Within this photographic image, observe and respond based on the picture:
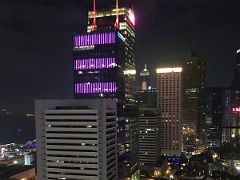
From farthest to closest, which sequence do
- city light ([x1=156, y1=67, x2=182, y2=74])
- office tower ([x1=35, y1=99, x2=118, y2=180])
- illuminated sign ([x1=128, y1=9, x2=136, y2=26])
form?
city light ([x1=156, y1=67, x2=182, y2=74])
illuminated sign ([x1=128, y1=9, x2=136, y2=26])
office tower ([x1=35, y1=99, x2=118, y2=180])

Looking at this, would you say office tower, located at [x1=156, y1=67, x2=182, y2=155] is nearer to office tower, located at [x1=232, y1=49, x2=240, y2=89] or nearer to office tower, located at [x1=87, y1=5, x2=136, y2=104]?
office tower, located at [x1=232, y1=49, x2=240, y2=89]

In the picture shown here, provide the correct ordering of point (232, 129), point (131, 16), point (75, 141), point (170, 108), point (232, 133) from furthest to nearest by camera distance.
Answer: point (170, 108) < point (232, 129) < point (232, 133) < point (131, 16) < point (75, 141)

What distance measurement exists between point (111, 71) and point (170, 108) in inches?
3248

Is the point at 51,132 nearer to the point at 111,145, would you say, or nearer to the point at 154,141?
the point at 111,145

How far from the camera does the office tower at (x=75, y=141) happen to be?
58844 millimetres

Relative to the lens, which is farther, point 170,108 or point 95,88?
point 170,108

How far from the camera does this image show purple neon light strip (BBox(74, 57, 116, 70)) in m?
95.2

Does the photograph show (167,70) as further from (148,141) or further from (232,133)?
(148,141)

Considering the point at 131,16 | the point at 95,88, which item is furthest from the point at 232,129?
the point at 95,88

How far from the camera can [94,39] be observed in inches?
3826

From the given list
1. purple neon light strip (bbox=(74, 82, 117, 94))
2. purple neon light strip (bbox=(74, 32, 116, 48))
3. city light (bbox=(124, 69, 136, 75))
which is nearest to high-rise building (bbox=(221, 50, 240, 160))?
city light (bbox=(124, 69, 136, 75))

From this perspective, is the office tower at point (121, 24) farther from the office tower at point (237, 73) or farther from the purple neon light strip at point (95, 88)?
the office tower at point (237, 73)

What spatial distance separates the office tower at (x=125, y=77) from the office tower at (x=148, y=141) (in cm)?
1957

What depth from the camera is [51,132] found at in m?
60.9
